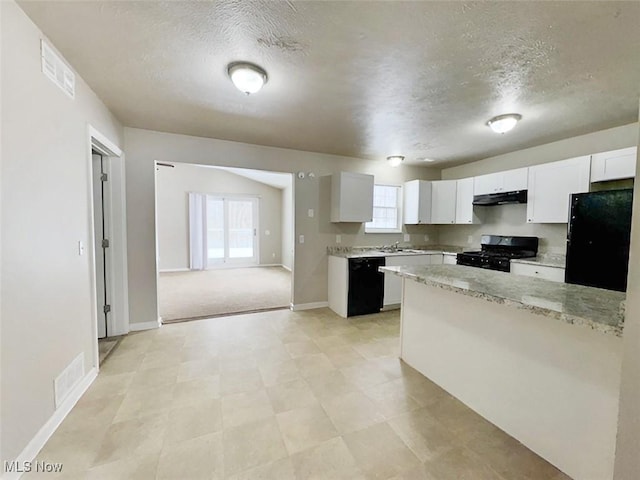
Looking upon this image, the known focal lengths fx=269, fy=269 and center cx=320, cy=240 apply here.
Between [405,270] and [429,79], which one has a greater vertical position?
[429,79]

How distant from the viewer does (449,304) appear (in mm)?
2225

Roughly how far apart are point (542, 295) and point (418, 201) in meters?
3.46

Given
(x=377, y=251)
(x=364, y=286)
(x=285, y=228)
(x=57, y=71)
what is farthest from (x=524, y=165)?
(x=285, y=228)

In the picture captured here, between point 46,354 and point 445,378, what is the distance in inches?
113

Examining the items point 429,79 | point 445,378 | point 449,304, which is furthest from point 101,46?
point 445,378

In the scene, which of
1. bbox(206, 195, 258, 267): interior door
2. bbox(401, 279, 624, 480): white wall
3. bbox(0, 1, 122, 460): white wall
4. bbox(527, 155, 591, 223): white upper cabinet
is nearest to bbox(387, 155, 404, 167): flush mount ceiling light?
bbox(527, 155, 591, 223): white upper cabinet

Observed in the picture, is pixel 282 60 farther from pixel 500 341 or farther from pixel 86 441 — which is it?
pixel 86 441

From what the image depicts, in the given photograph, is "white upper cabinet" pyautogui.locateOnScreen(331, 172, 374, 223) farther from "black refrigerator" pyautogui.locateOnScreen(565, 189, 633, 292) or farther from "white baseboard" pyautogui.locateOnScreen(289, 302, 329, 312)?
"black refrigerator" pyautogui.locateOnScreen(565, 189, 633, 292)

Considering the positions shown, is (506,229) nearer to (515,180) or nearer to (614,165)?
(515,180)

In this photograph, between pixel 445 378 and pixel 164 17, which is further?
pixel 445 378

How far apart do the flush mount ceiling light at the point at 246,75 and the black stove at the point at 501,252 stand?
3.68 meters

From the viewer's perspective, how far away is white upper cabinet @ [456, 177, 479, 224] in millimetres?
4531

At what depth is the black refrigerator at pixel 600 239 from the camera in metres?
2.51

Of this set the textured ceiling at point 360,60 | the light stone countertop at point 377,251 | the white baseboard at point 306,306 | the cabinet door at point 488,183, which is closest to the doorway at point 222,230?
the white baseboard at point 306,306
